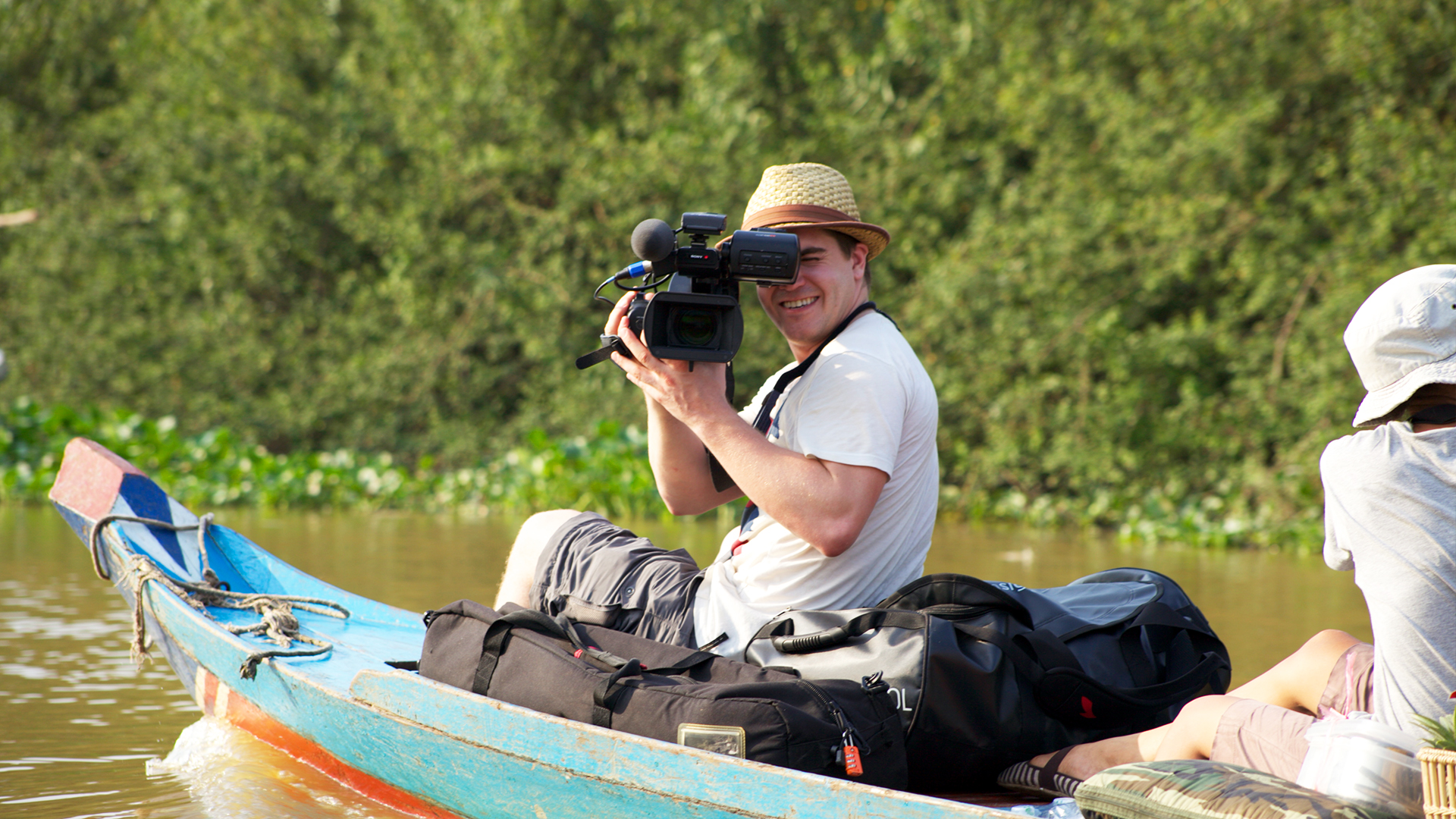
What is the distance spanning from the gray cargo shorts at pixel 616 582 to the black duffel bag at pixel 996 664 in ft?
0.94

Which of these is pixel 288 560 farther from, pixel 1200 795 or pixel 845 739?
pixel 1200 795

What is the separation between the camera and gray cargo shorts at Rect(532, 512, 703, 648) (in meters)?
2.36

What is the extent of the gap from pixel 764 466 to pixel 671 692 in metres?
0.38

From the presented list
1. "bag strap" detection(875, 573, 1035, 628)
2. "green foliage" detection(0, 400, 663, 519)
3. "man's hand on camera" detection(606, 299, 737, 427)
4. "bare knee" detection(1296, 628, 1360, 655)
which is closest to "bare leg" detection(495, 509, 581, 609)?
"man's hand on camera" detection(606, 299, 737, 427)

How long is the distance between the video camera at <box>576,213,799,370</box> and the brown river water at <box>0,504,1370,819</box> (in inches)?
44.8

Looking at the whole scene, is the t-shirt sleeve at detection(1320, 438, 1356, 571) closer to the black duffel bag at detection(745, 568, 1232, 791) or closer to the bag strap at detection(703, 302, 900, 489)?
the black duffel bag at detection(745, 568, 1232, 791)

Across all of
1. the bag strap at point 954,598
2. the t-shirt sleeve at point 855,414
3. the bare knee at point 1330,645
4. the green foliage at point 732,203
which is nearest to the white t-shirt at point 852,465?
the t-shirt sleeve at point 855,414

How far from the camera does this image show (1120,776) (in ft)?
5.53

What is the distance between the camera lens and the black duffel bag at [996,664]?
76.9 inches

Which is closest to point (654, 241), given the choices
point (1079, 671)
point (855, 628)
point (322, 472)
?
point (855, 628)

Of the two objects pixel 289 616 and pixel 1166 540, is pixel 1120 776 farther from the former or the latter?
pixel 1166 540

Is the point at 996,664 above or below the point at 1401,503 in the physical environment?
below

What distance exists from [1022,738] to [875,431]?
55cm

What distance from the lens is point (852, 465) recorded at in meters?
2.00
